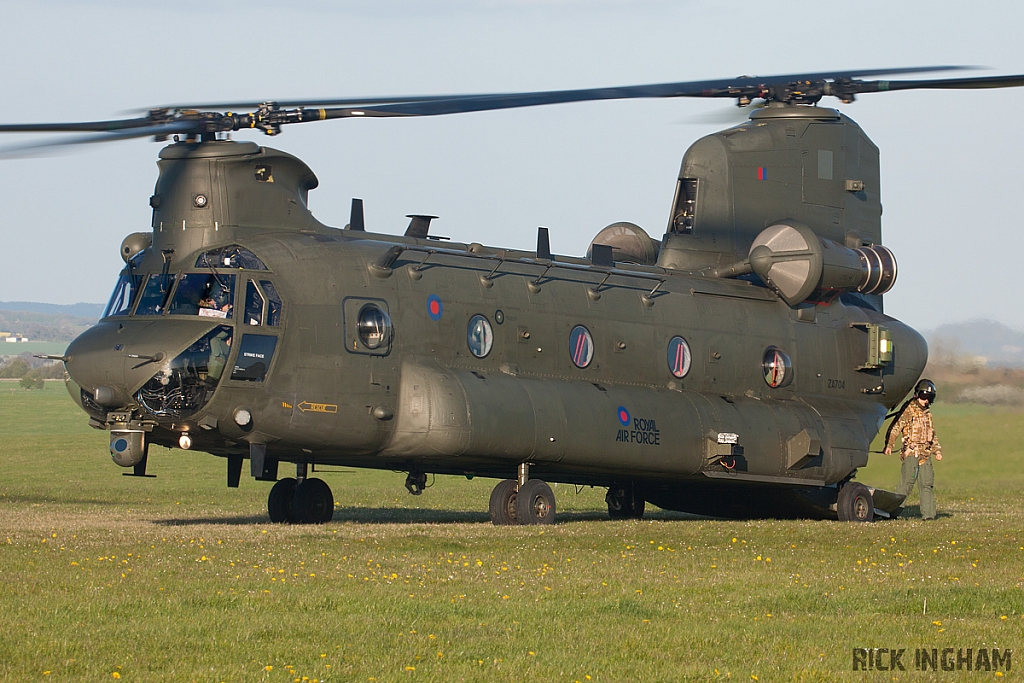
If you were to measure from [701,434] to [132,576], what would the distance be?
449 inches

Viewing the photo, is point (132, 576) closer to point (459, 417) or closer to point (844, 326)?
point (459, 417)

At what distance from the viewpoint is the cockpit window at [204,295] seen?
18.8 metres

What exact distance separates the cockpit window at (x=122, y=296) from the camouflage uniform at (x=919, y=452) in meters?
12.9

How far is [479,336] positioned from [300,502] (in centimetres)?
378

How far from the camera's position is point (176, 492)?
32906mm

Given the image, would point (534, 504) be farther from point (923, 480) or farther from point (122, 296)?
point (923, 480)

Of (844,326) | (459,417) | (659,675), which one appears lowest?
(659,675)

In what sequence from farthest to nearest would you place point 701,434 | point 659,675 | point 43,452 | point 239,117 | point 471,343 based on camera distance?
point 43,452 → point 701,434 → point 471,343 → point 239,117 → point 659,675

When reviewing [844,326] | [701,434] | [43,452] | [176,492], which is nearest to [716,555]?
[701,434]

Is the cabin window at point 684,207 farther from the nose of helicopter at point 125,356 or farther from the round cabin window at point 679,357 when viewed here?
the nose of helicopter at point 125,356

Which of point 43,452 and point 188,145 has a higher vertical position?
point 188,145

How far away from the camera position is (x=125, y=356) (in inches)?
728

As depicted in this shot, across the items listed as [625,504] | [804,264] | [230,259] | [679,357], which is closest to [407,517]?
[625,504]

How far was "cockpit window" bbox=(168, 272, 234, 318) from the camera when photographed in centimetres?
1878
